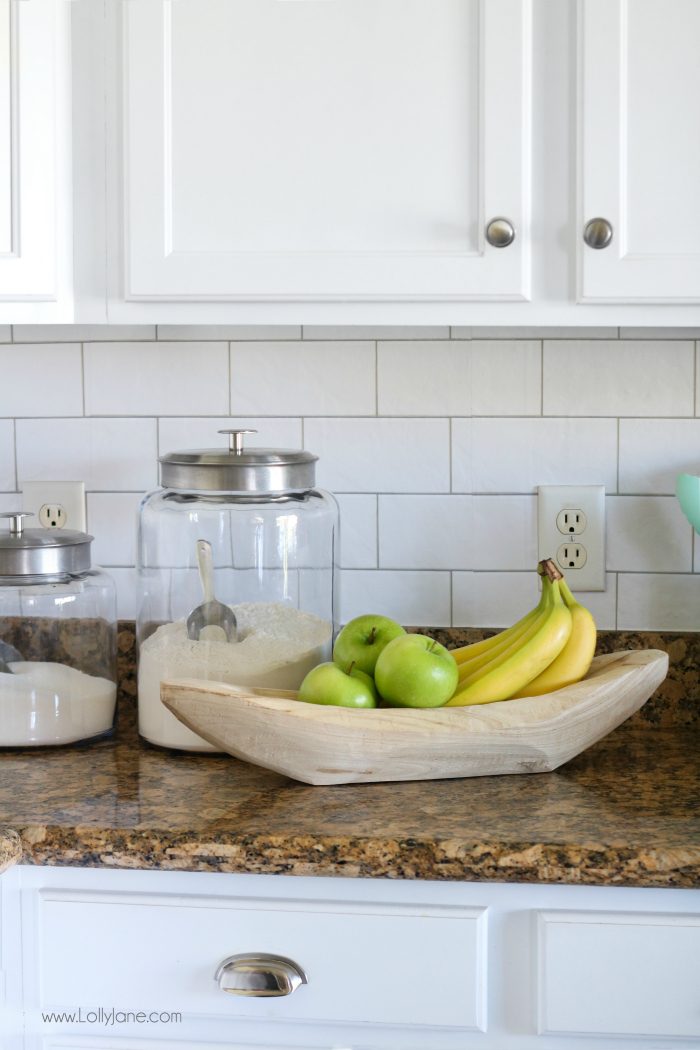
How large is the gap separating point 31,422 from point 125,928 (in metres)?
0.85

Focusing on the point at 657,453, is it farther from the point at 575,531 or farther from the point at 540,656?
the point at 540,656

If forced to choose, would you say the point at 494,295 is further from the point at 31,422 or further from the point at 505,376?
the point at 31,422

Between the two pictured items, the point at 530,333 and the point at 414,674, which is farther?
the point at 530,333

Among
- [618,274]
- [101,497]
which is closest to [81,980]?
[101,497]

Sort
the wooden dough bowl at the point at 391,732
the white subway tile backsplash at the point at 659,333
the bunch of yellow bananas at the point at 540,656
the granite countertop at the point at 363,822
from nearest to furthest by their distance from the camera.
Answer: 1. the granite countertop at the point at 363,822
2. the wooden dough bowl at the point at 391,732
3. the bunch of yellow bananas at the point at 540,656
4. the white subway tile backsplash at the point at 659,333

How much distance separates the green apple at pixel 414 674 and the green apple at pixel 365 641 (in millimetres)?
51

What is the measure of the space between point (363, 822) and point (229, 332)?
0.80m

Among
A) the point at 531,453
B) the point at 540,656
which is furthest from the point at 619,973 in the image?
the point at 531,453

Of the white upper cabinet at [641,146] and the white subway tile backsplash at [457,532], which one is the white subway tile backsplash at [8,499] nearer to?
the white subway tile backsplash at [457,532]

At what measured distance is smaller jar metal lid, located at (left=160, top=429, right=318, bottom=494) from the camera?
1374 millimetres

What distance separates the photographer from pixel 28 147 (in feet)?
4.38

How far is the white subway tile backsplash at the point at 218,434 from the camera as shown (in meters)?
1.67

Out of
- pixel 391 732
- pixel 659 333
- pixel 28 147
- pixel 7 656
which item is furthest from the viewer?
pixel 659 333

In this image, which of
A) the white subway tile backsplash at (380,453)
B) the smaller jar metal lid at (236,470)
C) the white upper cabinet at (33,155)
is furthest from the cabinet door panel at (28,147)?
the white subway tile backsplash at (380,453)
